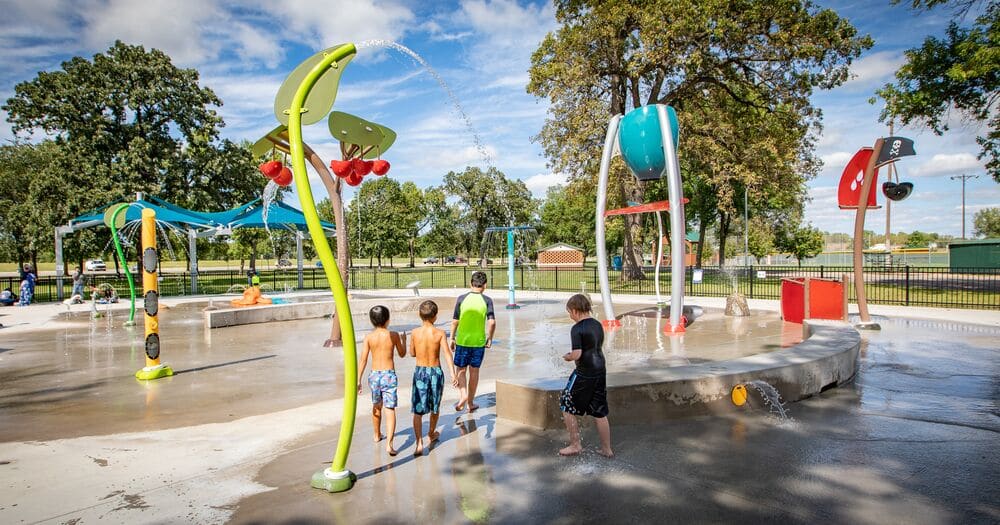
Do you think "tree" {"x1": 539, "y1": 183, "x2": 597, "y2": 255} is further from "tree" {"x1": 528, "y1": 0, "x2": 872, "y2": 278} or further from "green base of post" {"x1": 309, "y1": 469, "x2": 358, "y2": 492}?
"green base of post" {"x1": 309, "y1": 469, "x2": 358, "y2": 492}

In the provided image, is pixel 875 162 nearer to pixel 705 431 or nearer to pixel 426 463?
pixel 705 431

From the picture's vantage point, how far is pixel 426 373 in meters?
5.06

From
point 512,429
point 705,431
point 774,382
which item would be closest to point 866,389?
point 774,382

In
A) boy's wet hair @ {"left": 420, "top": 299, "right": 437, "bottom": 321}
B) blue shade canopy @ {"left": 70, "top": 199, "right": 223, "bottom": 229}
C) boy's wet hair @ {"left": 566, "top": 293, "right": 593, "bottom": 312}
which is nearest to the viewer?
boy's wet hair @ {"left": 566, "top": 293, "right": 593, "bottom": 312}

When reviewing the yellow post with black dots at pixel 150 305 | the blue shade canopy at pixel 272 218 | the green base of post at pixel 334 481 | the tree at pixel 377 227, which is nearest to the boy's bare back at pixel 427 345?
the green base of post at pixel 334 481

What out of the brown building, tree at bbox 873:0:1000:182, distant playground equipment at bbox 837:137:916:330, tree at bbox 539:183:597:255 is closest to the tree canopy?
tree at bbox 539:183:597:255

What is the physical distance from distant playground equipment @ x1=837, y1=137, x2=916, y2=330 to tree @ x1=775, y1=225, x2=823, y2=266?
52.1 meters

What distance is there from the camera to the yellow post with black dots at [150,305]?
8672 millimetres

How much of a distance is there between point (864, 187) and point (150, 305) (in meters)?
14.2

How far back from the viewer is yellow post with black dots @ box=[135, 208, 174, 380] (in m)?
8.67

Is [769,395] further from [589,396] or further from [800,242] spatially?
[800,242]

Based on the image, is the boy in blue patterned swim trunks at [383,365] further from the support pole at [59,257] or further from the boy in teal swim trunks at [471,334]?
the support pole at [59,257]

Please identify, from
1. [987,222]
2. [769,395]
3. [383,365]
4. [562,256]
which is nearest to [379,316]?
[383,365]

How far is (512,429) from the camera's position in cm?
576
